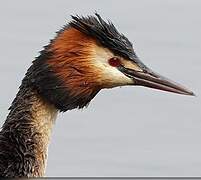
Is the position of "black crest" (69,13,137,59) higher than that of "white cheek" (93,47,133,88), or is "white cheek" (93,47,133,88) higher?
"black crest" (69,13,137,59)

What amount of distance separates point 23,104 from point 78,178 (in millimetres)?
3097

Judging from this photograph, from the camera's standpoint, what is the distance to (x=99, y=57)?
9.36 meters

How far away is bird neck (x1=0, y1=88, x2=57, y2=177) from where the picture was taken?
9.34 m

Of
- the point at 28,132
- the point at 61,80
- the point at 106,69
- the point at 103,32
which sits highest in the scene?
the point at 103,32

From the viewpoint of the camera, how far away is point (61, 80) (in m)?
9.33

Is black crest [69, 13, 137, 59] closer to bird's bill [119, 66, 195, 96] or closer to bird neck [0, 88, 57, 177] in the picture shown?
bird's bill [119, 66, 195, 96]

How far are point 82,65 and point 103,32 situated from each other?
277 mm

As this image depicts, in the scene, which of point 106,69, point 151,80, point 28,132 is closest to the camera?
point 106,69

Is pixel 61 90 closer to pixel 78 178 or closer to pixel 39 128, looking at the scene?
pixel 39 128

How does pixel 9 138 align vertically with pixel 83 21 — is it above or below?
below

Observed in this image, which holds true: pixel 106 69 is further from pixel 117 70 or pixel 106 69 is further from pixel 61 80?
pixel 61 80

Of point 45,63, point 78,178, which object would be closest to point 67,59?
point 45,63

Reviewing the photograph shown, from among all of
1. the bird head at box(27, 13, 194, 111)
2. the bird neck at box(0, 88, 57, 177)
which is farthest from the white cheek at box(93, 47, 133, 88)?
the bird neck at box(0, 88, 57, 177)

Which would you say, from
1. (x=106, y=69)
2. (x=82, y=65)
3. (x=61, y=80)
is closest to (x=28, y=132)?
(x=61, y=80)
